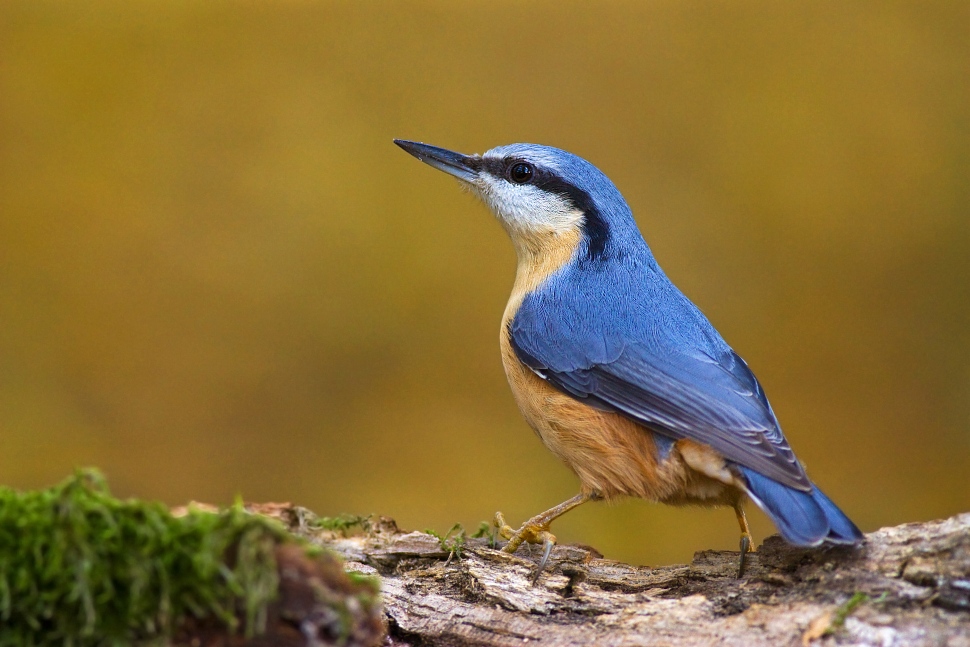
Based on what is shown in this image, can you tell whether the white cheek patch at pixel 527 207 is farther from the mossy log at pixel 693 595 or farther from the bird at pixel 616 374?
the mossy log at pixel 693 595

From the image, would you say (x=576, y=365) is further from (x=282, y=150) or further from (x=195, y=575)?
(x=282, y=150)

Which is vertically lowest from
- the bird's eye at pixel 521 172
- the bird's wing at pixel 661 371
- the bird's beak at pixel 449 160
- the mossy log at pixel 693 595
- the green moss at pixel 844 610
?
the green moss at pixel 844 610

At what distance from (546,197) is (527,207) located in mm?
102

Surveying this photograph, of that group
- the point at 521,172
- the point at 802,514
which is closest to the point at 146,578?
the point at 802,514

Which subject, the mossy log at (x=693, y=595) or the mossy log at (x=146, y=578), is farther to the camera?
the mossy log at (x=693, y=595)

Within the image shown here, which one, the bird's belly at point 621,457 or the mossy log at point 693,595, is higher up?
the bird's belly at point 621,457

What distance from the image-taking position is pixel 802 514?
246cm

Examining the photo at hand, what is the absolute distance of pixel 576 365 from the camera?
328 cm

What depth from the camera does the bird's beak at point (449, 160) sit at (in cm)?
416

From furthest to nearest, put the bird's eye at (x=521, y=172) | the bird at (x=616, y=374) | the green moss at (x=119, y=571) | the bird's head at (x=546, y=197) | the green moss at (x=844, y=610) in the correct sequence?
1. the bird's eye at (x=521, y=172)
2. the bird's head at (x=546, y=197)
3. the bird at (x=616, y=374)
4. the green moss at (x=844, y=610)
5. the green moss at (x=119, y=571)

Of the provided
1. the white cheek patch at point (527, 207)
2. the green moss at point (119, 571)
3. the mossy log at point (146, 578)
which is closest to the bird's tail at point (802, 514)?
the mossy log at point (146, 578)

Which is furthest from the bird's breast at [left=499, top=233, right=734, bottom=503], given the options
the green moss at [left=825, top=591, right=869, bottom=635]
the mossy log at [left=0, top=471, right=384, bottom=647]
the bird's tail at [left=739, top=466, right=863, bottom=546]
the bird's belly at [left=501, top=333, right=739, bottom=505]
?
the mossy log at [left=0, top=471, right=384, bottom=647]

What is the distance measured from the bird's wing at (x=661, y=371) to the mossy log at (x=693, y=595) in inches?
12.2

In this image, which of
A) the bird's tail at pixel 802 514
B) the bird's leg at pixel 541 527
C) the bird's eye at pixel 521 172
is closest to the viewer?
the bird's tail at pixel 802 514
